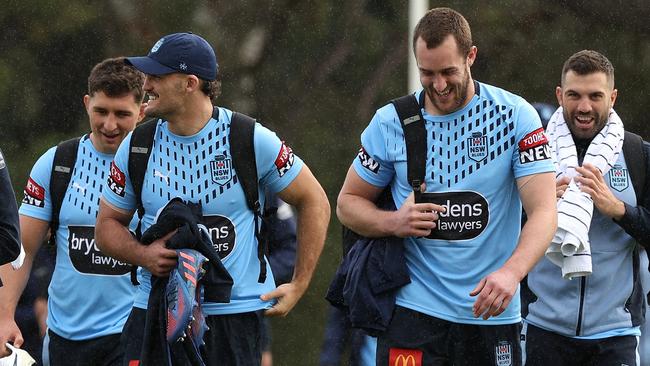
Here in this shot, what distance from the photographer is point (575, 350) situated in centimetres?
840

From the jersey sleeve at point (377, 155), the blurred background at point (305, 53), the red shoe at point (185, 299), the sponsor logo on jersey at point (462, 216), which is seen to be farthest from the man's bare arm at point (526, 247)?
the blurred background at point (305, 53)

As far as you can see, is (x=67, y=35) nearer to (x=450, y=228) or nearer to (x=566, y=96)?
(x=566, y=96)

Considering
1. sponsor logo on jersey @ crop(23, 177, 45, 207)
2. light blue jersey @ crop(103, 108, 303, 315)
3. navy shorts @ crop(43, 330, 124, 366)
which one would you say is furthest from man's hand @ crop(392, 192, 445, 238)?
sponsor logo on jersey @ crop(23, 177, 45, 207)

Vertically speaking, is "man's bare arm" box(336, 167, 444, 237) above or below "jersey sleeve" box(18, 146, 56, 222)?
below

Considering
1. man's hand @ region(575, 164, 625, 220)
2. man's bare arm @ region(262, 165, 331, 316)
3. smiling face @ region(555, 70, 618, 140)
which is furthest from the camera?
smiling face @ region(555, 70, 618, 140)

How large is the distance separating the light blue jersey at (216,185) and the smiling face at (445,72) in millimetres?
737

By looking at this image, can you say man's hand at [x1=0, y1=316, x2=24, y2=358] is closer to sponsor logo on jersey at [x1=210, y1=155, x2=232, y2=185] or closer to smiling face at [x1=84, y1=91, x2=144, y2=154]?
smiling face at [x1=84, y1=91, x2=144, y2=154]

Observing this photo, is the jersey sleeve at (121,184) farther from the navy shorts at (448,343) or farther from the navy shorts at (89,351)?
the navy shorts at (448,343)

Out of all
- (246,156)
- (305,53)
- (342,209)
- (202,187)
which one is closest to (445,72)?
(342,209)

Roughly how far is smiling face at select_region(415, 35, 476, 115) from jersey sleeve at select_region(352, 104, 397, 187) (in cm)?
25

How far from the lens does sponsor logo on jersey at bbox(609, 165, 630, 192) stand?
8312 mm

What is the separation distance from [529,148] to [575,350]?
1767mm

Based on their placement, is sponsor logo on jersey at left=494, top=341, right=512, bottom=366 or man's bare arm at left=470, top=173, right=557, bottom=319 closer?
man's bare arm at left=470, top=173, right=557, bottom=319

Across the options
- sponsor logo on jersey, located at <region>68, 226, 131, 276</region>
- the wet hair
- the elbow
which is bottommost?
sponsor logo on jersey, located at <region>68, 226, 131, 276</region>
